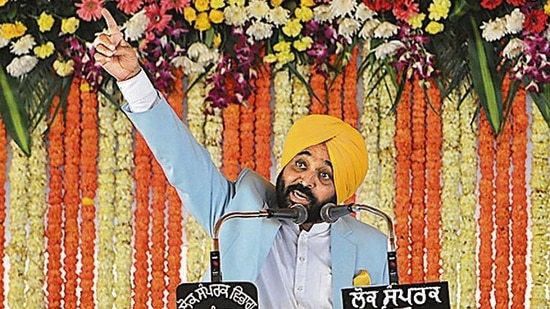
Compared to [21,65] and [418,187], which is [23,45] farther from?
[418,187]

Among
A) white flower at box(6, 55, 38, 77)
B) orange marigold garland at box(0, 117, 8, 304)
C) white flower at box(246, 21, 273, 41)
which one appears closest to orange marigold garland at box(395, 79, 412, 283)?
white flower at box(246, 21, 273, 41)

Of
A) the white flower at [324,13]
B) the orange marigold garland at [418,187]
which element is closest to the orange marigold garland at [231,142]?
the white flower at [324,13]

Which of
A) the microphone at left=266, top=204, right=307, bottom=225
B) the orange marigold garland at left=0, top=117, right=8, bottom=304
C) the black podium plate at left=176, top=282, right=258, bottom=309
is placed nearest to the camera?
the black podium plate at left=176, top=282, right=258, bottom=309

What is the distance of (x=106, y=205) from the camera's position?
12.9ft

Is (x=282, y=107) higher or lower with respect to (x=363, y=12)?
lower

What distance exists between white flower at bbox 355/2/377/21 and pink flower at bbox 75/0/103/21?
36.2 inches

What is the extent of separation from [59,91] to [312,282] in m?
1.53

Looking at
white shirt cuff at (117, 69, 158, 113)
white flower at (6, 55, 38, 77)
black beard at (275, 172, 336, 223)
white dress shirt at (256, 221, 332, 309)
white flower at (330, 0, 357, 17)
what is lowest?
white dress shirt at (256, 221, 332, 309)

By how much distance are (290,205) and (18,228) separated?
58.2 inches

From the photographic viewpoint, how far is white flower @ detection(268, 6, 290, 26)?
150 inches

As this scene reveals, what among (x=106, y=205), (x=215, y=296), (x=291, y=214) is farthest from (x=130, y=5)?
(x=215, y=296)

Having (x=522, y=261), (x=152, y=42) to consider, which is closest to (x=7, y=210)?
(x=152, y=42)

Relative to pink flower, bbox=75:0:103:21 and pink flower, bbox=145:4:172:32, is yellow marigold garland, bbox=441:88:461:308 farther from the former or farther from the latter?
pink flower, bbox=75:0:103:21

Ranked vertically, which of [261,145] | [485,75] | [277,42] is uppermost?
[277,42]
